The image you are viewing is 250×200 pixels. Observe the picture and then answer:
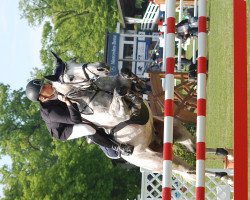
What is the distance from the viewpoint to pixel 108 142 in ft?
26.8

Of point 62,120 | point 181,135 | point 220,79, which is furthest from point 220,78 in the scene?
point 62,120

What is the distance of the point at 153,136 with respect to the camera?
342 inches

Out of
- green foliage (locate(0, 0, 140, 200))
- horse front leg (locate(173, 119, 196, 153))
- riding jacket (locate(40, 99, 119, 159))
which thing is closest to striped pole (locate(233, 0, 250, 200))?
horse front leg (locate(173, 119, 196, 153))

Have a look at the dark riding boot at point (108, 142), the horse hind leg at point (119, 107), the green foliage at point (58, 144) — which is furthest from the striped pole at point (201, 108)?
the green foliage at point (58, 144)

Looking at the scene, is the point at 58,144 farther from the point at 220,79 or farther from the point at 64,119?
the point at 64,119

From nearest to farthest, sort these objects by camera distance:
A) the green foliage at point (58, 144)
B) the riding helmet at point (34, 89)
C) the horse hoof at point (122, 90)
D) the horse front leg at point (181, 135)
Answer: the horse hoof at point (122, 90), the riding helmet at point (34, 89), the horse front leg at point (181, 135), the green foliage at point (58, 144)

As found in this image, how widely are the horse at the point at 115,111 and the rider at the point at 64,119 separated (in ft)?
0.38

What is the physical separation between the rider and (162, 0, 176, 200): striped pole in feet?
4.64

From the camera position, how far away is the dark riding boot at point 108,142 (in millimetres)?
8086

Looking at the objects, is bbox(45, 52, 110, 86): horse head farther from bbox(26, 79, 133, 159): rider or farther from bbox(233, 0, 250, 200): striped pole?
bbox(233, 0, 250, 200): striped pole

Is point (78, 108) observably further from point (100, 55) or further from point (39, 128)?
point (100, 55)

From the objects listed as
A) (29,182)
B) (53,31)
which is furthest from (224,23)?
(53,31)

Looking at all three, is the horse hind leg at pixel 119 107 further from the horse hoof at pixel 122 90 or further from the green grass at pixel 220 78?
the green grass at pixel 220 78

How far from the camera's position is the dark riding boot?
8.09 metres
